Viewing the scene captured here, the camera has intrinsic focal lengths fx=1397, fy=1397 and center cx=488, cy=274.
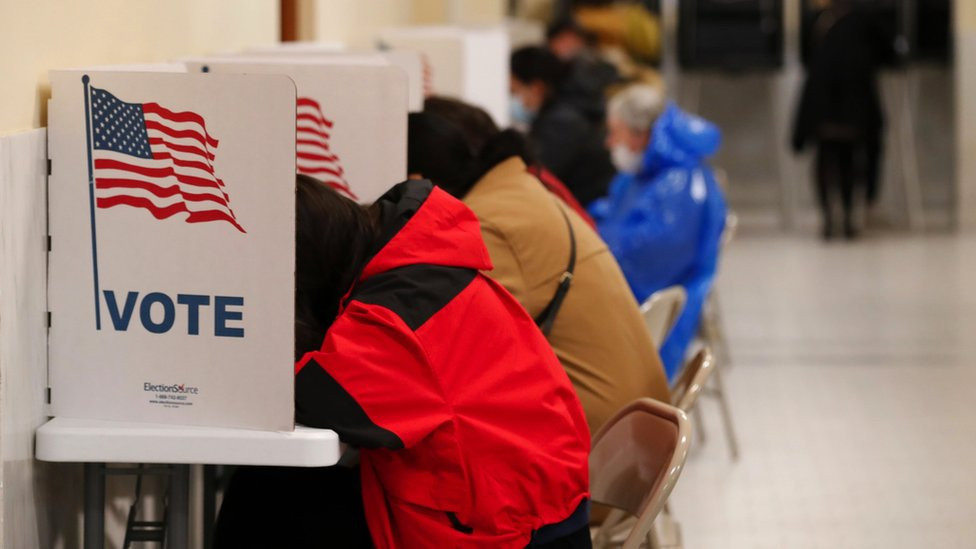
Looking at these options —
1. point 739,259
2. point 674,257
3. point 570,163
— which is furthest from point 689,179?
point 739,259

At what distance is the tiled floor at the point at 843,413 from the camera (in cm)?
400

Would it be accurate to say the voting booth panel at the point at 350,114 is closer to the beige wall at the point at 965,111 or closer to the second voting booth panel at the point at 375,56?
the second voting booth panel at the point at 375,56

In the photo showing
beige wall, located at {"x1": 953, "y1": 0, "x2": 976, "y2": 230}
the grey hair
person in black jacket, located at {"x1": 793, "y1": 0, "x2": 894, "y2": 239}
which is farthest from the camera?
beige wall, located at {"x1": 953, "y1": 0, "x2": 976, "y2": 230}

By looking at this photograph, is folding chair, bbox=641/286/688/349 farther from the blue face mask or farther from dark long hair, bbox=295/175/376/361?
the blue face mask

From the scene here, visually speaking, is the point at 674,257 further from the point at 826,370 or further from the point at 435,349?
the point at 435,349

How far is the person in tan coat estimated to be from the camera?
2656 millimetres

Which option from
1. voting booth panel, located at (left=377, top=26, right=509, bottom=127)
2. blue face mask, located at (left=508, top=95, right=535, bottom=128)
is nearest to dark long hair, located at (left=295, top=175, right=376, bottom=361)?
voting booth panel, located at (left=377, top=26, right=509, bottom=127)

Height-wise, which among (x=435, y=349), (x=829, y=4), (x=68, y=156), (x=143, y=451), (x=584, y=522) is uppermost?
(x=829, y=4)

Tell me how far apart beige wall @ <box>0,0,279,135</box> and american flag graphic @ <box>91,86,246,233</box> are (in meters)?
0.12

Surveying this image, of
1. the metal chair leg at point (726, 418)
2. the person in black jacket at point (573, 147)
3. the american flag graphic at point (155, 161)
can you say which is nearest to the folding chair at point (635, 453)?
the american flag graphic at point (155, 161)

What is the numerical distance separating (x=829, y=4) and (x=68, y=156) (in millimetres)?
8511

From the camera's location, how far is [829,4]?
384 inches

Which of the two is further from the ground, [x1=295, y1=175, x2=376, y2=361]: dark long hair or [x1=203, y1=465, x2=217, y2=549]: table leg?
[x1=295, y1=175, x2=376, y2=361]: dark long hair

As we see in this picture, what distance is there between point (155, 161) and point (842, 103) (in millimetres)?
8184
